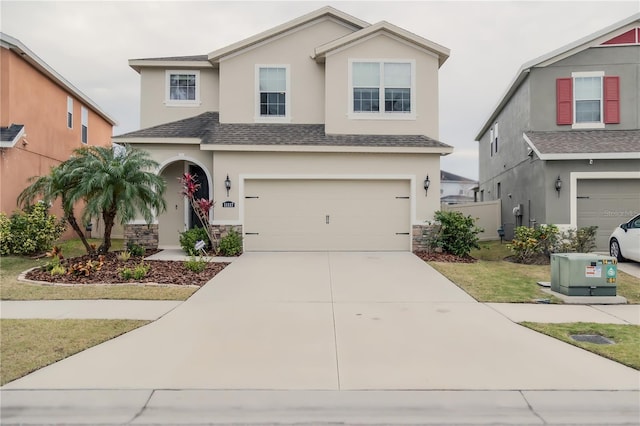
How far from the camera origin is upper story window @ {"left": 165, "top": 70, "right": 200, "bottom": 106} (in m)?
16.8

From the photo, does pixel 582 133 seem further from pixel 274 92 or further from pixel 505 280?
pixel 274 92

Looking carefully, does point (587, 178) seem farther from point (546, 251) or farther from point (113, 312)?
point (113, 312)

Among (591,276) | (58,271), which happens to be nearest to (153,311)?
(58,271)

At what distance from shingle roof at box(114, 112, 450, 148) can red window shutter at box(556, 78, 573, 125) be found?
4.69 meters

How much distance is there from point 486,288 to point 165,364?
22.6 ft

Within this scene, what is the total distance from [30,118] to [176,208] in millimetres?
6364

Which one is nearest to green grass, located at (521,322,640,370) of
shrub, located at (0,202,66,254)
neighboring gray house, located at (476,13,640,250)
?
neighboring gray house, located at (476,13,640,250)

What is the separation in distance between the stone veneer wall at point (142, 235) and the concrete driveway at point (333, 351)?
6712 millimetres

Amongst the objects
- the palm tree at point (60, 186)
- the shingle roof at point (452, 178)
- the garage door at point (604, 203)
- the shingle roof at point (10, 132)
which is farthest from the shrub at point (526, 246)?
the shingle roof at point (452, 178)

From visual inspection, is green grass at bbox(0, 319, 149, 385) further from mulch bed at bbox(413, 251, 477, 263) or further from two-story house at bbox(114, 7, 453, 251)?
mulch bed at bbox(413, 251, 477, 263)

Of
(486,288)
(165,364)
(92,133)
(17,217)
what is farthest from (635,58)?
(92,133)

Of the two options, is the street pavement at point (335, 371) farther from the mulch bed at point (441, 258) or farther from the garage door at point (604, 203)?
the garage door at point (604, 203)

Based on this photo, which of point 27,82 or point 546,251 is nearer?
point 546,251

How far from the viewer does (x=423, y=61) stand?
49.8ft
